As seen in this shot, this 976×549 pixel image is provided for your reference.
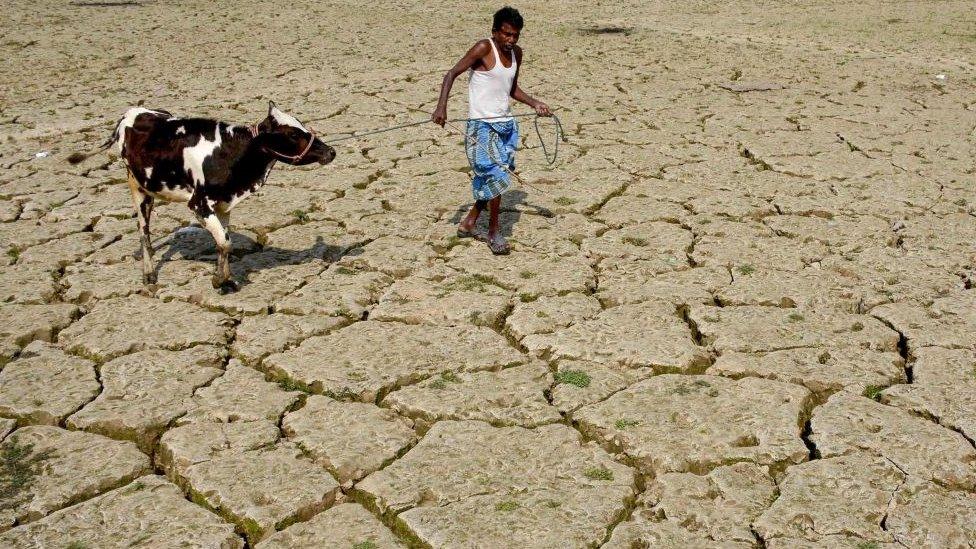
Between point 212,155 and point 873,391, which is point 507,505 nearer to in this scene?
point 873,391

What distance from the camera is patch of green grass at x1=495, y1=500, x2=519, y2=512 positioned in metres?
2.95

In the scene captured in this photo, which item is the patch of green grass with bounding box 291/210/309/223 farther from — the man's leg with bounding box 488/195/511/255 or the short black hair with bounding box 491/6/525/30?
the short black hair with bounding box 491/6/525/30

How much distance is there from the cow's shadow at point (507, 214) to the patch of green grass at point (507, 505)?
2459 millimetres

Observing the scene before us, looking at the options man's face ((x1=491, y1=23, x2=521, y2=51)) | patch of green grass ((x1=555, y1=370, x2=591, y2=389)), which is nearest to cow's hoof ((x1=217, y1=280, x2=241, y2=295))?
patch of green grass ((x1=555, y1=370, x2=591, y2=389))

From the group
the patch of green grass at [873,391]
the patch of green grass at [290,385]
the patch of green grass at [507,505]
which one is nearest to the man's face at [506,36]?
the patch of green grass at [290,385]

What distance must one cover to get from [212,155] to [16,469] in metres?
1.76

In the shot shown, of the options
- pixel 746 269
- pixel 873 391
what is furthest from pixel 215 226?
pixel 873 391

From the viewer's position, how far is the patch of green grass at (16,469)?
298 cm

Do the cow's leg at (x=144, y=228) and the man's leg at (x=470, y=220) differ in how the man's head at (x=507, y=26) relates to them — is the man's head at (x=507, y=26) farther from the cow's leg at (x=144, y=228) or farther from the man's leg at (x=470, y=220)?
the cow's leg at (x=144, y=228)

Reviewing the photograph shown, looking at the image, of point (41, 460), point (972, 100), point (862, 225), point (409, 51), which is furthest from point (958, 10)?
point (41, 460)

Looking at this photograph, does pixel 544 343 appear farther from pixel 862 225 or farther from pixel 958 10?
pixel 958 10

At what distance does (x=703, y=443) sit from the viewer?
130 inches

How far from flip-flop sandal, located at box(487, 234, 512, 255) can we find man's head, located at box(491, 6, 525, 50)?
1.06 m

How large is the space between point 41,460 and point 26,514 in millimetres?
313
